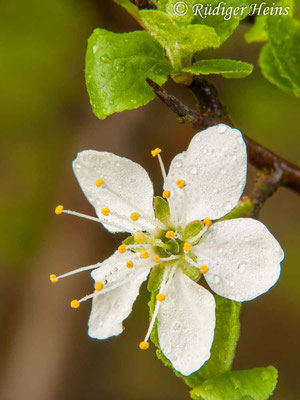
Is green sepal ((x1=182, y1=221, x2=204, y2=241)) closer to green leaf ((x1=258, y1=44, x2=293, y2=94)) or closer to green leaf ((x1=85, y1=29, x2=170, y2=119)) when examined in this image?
green leaf ((x1=85, y1=29, x2=170, y2=119))

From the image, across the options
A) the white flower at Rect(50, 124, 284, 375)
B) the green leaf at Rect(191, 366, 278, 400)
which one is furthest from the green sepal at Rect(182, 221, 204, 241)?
the green leaf at Rect(191, 366, 278, 400)

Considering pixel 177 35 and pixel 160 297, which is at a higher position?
pixel 177 35

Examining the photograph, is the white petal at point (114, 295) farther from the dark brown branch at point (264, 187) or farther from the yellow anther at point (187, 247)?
the dark brown branch at point (264, 187)

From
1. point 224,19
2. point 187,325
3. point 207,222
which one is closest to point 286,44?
point 224,19

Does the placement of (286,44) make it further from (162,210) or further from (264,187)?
(162,210)

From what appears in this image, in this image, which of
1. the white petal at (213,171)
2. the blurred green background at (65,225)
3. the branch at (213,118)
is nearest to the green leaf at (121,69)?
the branch at (213,118)

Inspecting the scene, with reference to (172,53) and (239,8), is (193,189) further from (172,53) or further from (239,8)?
(239,8)
